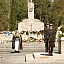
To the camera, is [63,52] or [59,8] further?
[59,8]

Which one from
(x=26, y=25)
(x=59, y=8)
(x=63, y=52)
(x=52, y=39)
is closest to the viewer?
(x=52, y=39)

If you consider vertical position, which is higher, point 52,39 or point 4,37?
point 52,39

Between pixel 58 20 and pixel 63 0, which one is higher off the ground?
pixel 63 0

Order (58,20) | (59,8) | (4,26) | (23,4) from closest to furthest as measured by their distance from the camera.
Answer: (4,26), (58,20), (59,8), (23,4)

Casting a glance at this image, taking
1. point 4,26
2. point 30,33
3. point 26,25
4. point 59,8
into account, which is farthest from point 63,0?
point 30,33

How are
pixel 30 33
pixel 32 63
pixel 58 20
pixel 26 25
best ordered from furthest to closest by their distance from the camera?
pixel 58 20 → pixel 26 25 → pixel 30 33 → pixel 32 63

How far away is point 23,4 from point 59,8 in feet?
37.6

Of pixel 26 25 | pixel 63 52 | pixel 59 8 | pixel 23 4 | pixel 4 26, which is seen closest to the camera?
pixel 63 52

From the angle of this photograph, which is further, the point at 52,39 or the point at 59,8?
the point at 59,8

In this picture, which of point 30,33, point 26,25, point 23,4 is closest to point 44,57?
point 30,33

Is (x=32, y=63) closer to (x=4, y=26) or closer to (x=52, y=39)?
(x=52, y=39)

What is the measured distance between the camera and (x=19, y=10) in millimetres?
70188

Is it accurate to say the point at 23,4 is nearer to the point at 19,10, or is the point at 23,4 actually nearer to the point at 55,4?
the point at 19,10

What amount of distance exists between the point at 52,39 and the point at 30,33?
16.6m
